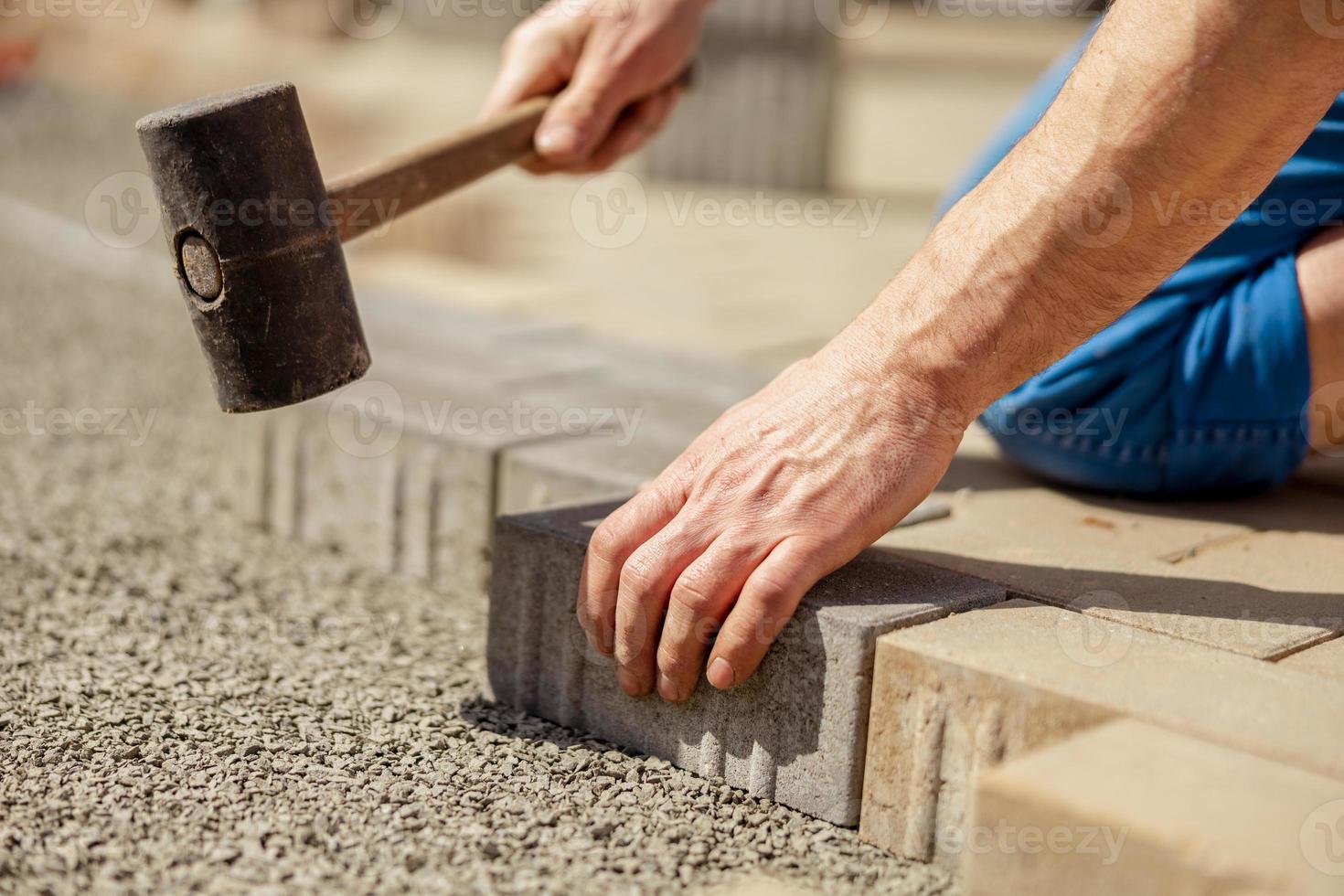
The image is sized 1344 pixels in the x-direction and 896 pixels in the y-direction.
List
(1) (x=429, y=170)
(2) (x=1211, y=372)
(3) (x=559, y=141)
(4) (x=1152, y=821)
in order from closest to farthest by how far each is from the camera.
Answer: (4) (x=1152, y=821) → (2) (x=1211, y=372) → (1) (x=429, y=170) → (3) (x=559, y=141)

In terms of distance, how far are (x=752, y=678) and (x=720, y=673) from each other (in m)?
0.06

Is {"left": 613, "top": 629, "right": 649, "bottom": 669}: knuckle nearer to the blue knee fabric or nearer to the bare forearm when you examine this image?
the bare forearm

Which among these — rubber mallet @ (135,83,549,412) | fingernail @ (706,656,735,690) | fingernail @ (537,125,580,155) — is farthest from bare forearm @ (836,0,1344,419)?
fingernail @ (537,125,580,155)

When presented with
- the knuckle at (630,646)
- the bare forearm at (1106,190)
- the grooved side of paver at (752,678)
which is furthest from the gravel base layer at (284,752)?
the bare forearm at (1106,190)

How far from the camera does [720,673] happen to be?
167 centimetres

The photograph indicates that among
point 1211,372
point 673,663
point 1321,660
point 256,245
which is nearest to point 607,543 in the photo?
point 673,663

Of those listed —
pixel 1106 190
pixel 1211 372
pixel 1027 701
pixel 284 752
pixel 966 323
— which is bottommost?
pixel 284 752

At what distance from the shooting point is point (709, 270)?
5398 millimetres

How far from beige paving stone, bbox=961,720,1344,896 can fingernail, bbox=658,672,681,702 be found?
47cm

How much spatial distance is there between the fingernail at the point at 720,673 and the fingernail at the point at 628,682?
14 cm

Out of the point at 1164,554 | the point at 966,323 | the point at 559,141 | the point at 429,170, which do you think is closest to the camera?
the point at 966,323

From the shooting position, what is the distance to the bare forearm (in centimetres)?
145

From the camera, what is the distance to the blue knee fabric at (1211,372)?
7.11 ft

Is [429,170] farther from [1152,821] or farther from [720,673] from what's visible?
[1152,821]
